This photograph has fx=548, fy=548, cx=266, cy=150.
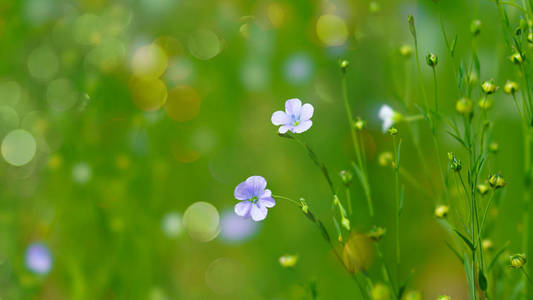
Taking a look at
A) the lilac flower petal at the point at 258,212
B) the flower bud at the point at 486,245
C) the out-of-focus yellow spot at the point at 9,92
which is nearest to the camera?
the lilac flower petal at the point at 258,212

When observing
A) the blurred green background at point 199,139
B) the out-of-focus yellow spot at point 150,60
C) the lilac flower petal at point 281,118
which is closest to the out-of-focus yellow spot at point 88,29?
the blurred green background at point 199,139

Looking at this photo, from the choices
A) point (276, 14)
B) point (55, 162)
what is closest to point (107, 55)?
point (55, 162)

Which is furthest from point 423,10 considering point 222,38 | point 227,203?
point 227,203

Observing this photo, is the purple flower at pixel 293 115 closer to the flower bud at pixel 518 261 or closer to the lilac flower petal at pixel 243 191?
the lilac flower petal at pixel 243 191

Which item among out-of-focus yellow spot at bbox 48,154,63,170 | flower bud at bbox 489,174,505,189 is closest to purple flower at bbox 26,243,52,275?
out-of-focus yellow spot at bbox 48,154,63,170

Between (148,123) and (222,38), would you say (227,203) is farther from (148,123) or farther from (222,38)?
(222,38)
